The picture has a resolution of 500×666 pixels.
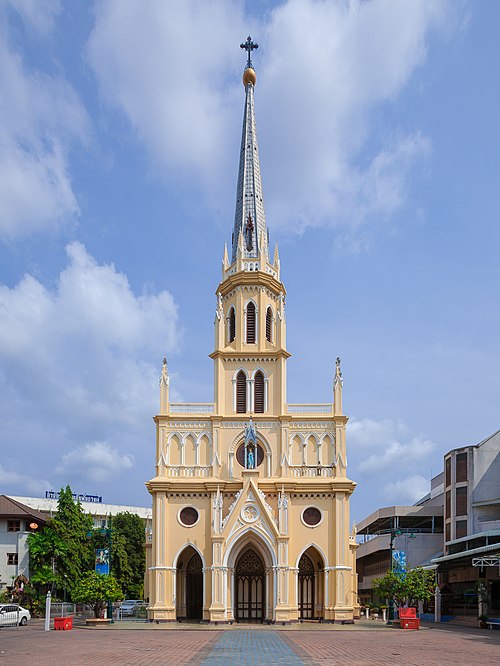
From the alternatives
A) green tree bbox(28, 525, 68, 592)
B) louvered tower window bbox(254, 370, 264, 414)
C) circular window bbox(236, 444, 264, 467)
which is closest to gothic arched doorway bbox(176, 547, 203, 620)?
circular window bbox(236, 444, 264, 467)

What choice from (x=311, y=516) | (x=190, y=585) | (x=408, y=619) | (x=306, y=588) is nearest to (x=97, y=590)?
(x=190, y=585)

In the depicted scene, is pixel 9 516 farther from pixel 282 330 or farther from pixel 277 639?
pixel 277 639

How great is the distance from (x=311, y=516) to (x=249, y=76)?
3480cm

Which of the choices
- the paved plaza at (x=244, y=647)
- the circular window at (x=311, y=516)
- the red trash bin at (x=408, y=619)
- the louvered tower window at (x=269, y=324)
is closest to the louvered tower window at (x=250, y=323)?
the louvered tower window at (x=269, y=324)

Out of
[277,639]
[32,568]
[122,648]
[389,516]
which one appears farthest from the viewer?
[389,516]

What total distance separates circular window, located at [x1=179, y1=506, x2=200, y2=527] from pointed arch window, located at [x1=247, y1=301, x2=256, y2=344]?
39.5 ft

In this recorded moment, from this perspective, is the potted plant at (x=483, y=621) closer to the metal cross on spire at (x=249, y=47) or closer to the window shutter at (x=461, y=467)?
the window shutter at (x=461, y=467)

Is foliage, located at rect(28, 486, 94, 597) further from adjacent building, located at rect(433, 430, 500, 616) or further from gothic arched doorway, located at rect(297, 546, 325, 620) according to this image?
adjacent building, located at rect(433, 430, 500, 616)

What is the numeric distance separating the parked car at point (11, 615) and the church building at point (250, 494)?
7.65 m

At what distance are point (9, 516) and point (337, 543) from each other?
26.4 metres

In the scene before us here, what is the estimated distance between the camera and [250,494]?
48.6 meters

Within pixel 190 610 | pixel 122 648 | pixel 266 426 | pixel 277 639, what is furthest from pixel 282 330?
pixel 122 648

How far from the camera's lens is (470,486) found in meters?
63.5

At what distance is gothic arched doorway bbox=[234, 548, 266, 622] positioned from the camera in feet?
165
